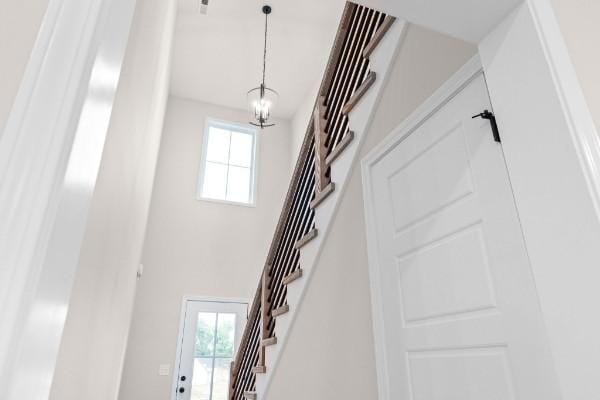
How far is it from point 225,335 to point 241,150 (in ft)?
10.1

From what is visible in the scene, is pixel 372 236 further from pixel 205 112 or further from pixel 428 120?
pixel 205 112

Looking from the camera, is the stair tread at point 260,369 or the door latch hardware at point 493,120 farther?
the stair tread at point 260,369

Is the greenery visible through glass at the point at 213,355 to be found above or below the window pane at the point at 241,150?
below

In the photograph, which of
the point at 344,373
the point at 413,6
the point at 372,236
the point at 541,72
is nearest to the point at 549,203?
the point at 541,72

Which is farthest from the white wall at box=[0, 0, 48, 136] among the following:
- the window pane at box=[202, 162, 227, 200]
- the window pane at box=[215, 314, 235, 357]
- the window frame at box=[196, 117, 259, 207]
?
the window pane at box=[202, 162, 227, 200]

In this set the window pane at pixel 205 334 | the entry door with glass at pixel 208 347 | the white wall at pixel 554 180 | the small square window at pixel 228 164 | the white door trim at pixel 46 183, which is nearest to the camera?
the white door trim at pixel 46 183

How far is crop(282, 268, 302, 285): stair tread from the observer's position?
101 inches

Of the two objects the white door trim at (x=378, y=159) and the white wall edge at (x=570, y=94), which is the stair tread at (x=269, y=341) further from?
the white wall edge at (x=570, y=94)

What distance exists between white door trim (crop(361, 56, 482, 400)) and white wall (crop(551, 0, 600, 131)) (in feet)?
1.02

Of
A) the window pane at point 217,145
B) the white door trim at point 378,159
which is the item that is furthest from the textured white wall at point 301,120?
the white door trim at point 378,159

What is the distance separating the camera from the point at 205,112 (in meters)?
6.75

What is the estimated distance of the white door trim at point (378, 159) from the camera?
5.07 ft

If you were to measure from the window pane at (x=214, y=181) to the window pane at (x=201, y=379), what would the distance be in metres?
2.48

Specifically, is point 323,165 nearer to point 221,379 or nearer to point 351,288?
point 351,288
